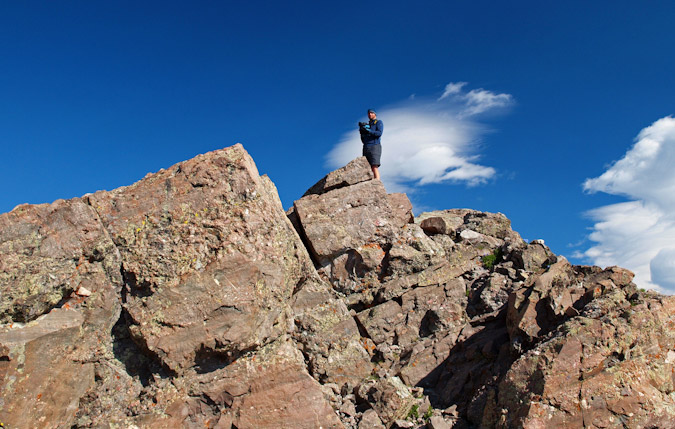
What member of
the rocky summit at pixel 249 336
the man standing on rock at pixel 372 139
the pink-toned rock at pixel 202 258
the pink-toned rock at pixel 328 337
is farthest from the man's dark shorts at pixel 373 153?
the pink-toned rock at pixel 202 258

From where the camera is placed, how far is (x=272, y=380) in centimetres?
1228

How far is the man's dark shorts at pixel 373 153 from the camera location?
20250mm

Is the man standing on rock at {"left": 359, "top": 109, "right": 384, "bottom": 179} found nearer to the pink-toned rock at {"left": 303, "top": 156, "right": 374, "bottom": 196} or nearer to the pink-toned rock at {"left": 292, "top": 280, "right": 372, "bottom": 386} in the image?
the pink-toned rock at {"left": 303, "top": 156, "right": 374, "bottom": 196}

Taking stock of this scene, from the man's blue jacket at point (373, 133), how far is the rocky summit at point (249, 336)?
6.74 meters

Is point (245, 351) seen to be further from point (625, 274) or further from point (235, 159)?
point (625, 274)

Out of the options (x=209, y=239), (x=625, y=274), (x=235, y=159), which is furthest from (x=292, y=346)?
(x=625, y=274)

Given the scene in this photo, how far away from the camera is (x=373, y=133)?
67.7 ft

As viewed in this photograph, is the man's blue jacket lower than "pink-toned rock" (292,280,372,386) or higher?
higher

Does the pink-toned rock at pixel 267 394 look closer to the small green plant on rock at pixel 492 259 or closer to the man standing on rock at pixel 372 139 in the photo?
the small green plant on rock at pixel 492 259

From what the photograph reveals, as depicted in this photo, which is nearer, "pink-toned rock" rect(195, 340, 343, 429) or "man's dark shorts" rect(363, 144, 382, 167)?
"pink-toned rock" rect(195, 340, 343, 429)

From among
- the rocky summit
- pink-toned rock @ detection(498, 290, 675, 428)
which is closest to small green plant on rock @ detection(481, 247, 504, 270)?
the rocky summit

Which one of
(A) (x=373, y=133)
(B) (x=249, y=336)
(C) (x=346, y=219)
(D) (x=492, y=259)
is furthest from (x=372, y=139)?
(B) (x=249, y=336)

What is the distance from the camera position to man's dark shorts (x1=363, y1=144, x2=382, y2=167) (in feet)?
66.4

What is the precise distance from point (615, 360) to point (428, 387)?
4635 millimetres
